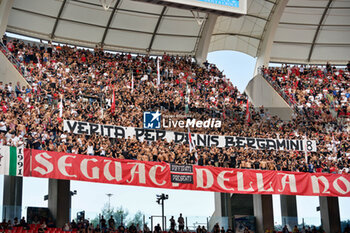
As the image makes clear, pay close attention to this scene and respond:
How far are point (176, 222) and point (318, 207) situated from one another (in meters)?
11.2

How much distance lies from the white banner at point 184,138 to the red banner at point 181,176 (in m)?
4.23

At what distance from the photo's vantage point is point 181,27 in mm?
49188

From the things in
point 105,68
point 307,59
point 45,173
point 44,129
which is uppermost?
point 307,59

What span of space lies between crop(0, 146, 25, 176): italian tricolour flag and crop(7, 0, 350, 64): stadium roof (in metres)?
21.2

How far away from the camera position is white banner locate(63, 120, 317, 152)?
107 feet

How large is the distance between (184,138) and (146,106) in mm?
5415

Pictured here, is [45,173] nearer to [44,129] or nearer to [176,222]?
[44,129]

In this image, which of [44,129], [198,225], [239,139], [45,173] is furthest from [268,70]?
[45,173]

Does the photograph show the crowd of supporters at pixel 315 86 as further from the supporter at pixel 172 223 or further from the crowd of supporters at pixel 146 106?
the supporter at pixel 172 223

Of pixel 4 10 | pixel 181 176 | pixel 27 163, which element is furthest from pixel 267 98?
pixel 27 163

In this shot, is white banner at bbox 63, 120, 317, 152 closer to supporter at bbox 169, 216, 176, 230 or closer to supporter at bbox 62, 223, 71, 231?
supporter at bbox 169, 216, 176, 230

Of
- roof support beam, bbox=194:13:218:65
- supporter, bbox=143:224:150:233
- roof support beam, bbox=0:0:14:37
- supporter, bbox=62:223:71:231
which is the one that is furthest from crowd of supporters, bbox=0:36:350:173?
supporter, bbox=62:223:71:231

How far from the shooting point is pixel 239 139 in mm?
36781

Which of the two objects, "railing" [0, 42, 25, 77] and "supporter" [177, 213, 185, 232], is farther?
"railing" [0, 42, 25, 77]
